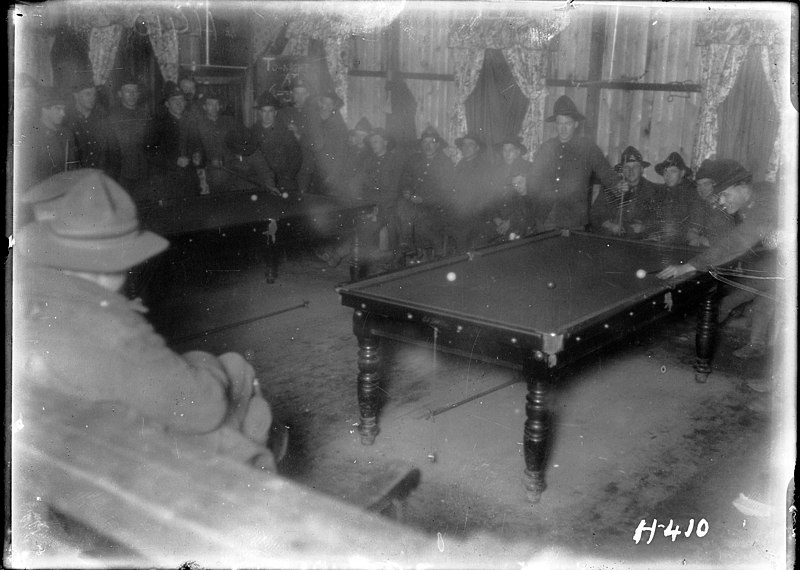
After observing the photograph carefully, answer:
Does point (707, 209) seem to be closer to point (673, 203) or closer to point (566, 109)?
point (673, 203)

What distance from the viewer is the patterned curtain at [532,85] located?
8359mm

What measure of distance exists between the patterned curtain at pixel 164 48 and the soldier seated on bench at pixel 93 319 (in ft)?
30.6

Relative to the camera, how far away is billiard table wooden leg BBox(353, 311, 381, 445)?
399 cm

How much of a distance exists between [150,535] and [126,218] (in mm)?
968

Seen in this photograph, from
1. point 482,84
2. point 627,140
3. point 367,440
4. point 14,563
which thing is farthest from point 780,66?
point 14,563

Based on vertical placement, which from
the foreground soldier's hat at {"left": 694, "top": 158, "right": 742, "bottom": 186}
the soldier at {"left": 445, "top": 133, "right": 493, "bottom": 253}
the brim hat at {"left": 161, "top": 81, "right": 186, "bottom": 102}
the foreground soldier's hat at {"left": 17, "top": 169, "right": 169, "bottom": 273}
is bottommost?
the soldier at {"left": 445, "top": 133, "right": 493, "bottom": 253}

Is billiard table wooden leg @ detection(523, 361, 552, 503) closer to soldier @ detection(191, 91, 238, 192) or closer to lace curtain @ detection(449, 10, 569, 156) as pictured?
lace curtain @ detection(449, 10, 569, 156)

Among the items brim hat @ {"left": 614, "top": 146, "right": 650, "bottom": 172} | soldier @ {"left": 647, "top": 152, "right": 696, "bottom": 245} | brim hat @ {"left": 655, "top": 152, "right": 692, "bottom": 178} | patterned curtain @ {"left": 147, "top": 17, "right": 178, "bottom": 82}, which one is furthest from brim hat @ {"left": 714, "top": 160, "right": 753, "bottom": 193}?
patterned curtain @ {"left": 147, "top": 17, "right": 178, "bottom": 82}

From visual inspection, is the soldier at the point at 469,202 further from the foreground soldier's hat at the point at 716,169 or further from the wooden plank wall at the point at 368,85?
the wooden plank wall at the point at 368,85

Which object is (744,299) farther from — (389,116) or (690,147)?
(389,116)

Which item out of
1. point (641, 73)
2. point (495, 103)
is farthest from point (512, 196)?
point (641, 73)

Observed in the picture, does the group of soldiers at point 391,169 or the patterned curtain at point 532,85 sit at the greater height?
the patterned curtain at point 532,85

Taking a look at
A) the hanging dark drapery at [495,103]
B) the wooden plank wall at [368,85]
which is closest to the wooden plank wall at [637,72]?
the hanging dark drapery at [495,103]

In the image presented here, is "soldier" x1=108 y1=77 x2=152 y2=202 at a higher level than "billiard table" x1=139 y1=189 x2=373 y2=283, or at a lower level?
higher
